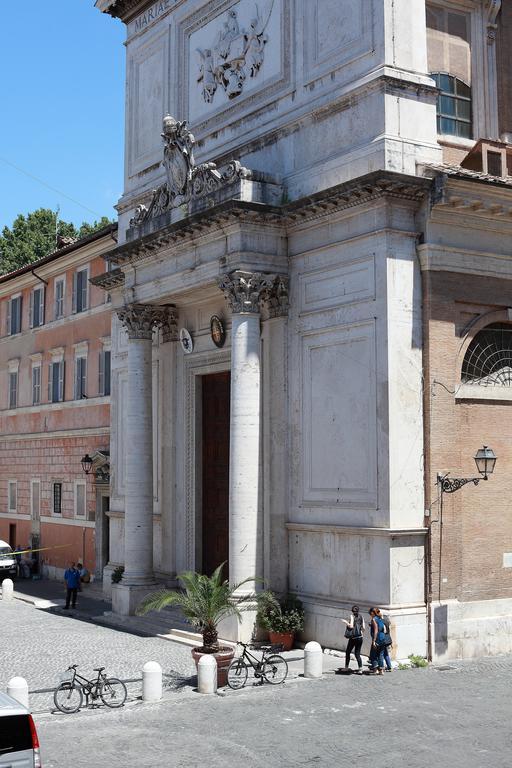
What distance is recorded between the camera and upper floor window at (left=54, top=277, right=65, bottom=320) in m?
35.9

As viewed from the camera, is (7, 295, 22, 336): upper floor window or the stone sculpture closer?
the stone sculpture

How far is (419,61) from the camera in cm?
1941

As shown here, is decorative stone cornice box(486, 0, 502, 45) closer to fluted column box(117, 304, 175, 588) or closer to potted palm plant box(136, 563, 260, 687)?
fluted column box(117, 304, 175, 588)

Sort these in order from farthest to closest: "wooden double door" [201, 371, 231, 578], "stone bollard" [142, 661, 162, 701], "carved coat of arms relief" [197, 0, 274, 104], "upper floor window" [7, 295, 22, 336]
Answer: "upper floor window" [7, 295, 22, 336], "wooden double door" [201, 371, 231, 578], "carved coat of arms relief" [197, 0, 274, 104], "stone bollard" [142, 661, 162, 701]

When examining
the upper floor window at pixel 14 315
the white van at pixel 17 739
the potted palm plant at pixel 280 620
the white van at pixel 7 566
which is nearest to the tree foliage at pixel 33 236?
the upper floor window at pixel 14 315

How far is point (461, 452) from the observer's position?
61.7 ft

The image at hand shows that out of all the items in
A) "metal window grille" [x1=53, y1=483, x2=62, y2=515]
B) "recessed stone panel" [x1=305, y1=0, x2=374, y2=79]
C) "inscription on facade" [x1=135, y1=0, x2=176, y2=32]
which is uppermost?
"inscription on facade" [x1=135, y1=0, x2=176, y2=32]

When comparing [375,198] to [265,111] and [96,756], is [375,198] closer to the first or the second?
[265,111]

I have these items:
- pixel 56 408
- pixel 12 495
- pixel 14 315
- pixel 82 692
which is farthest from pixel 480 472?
pixel 14 315

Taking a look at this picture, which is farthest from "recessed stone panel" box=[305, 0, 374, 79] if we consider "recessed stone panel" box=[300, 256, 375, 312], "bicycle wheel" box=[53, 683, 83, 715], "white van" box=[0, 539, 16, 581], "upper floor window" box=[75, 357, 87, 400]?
"white van" box=[0, 539, 16, 581]

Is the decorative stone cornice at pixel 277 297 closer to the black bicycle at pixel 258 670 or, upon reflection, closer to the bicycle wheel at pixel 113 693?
the black bicycle at pixel 258 670

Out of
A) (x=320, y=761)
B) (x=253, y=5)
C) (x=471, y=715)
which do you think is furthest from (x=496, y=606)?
(x=253, y=5)

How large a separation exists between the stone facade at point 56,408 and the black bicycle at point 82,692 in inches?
648

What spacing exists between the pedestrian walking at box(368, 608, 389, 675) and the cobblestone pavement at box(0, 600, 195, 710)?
3264mm
